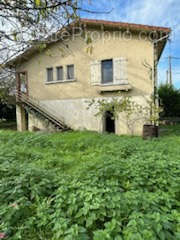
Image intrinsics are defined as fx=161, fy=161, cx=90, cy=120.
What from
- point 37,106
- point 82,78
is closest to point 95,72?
point 82,78

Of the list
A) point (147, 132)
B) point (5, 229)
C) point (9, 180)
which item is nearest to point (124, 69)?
point (147, 132)

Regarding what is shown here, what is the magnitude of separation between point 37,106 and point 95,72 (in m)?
4.18

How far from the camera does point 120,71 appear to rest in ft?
27.0

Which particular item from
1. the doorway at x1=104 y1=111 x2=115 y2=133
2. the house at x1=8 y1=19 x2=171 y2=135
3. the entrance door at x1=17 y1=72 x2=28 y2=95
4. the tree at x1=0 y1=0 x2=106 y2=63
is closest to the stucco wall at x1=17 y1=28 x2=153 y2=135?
the house at x1=8 y1=19 x2=171 y2=135

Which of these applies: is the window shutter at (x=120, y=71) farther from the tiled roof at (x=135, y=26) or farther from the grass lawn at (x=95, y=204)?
the grass lawn at (x=95, y=204)

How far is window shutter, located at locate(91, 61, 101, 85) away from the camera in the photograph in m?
8.68

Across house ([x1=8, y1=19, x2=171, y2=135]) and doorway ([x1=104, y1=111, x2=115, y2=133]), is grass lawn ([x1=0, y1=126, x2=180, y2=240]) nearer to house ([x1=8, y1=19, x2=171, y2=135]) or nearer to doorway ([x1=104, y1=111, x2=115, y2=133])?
house ([x1=8, y1=19, x2=171, y2=135])

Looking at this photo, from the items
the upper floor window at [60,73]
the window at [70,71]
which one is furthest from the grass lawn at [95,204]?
the upper floor window at [60,73]

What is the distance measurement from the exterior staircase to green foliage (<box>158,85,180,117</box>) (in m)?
8.88

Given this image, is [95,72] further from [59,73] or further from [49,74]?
[49,74]

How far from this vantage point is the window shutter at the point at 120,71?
815 cm

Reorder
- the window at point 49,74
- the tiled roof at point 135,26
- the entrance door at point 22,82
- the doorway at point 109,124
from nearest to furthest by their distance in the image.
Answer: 1. the tiled roof at point 135,26
2. the doorway at point 109,124
3. the window at point 49,74
4. the entrance door at point 22,82

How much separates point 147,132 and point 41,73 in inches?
292

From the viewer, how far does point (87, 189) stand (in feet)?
6.16
